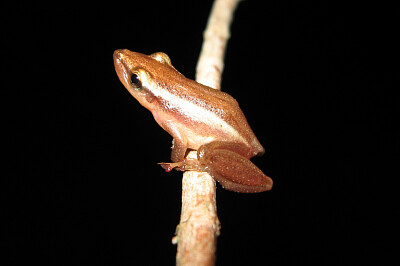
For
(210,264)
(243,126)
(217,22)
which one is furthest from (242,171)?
(217,22)

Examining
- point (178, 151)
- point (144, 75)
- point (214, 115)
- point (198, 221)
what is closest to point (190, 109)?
point (214, 115)

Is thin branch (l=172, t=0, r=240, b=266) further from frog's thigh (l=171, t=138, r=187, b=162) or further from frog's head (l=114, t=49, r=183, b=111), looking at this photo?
frog's head (l=114, t=49, r=183, b=111)

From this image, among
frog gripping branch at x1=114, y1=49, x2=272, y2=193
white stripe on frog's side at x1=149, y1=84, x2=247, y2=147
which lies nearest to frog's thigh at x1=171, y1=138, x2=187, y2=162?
frog gripping branch at x1=114, y1=49, x2=272, y2=193

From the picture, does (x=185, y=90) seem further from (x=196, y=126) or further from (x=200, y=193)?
(x=200, y=193)

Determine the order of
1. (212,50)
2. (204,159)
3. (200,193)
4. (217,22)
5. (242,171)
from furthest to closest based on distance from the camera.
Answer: (217,22)
(212,50)
(242,171)
(204,159)
(200,193)

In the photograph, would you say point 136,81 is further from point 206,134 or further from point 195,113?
point 206,134

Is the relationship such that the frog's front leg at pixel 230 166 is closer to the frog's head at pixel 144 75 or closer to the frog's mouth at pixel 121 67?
the frog's head at pixel 144 75
